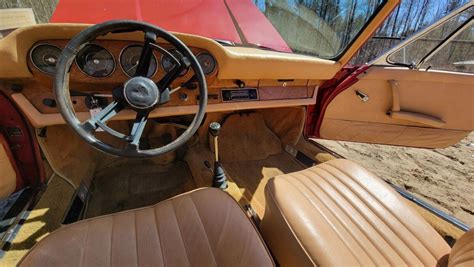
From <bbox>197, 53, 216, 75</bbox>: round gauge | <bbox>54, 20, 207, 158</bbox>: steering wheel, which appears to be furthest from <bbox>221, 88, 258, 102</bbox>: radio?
<bbox>54, 20, 207, 158</bbox>: steering wheel

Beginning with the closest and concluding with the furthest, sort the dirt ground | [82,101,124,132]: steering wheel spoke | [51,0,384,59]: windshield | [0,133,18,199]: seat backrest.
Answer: [82,101,124,132]: steering wheel spoke, [0,133,18,199]: seat backrest, [51,0,384,59]: windshield, the dirt ground

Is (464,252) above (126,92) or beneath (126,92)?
beneath

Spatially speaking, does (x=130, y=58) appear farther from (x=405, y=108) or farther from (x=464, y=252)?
(x=405, y=108)

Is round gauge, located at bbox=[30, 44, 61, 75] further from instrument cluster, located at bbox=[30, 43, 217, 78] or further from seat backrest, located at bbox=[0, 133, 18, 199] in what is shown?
seat backrest, located at bbox=[0, 133, 18, 199]

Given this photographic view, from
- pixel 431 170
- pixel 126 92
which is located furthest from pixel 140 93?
pixel 431 170

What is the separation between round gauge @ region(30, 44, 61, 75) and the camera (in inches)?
42.2

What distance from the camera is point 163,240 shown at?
952mm

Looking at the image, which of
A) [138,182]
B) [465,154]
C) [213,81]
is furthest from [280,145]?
[465,154]

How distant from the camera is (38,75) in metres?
1.11

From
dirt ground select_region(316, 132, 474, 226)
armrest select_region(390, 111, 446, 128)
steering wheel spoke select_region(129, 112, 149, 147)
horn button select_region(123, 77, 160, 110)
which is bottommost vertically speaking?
dirt ground select_region(316, 132, 474, 226)

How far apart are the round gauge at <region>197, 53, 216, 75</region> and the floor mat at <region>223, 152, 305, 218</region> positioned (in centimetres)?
104

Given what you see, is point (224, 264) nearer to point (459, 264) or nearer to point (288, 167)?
point (459, 264)

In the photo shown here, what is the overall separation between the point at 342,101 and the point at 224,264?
1832 millimetres

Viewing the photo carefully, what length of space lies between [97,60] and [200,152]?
4.15 feet
